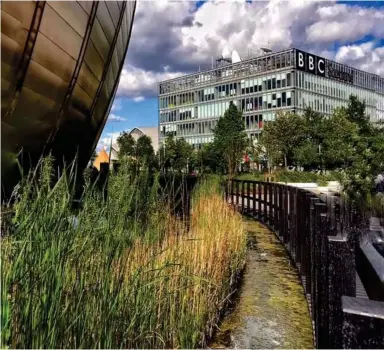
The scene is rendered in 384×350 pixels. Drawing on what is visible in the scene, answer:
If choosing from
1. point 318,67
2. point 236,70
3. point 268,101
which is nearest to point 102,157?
point 268,101

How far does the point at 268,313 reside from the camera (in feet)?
10.9

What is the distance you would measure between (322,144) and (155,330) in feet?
139

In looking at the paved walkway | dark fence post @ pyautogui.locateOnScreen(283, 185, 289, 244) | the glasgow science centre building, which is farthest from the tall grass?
dark fence post @ pyautogui.locateOnScreen(283, 185, 289, 244)

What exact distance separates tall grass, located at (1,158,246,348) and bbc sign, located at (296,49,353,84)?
59.3 m

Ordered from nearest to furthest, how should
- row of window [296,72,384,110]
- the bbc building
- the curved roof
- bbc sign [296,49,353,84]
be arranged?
the curved roof, bbc sign [296,49,353,84], the bbc building, row of window [296,72,384,110]

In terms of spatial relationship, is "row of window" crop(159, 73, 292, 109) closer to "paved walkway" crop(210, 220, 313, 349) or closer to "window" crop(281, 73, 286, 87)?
"window" crop(281, 73, 286, 87)

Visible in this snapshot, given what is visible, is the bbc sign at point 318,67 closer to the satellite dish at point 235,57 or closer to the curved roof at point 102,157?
the satellite dish at point 235,57

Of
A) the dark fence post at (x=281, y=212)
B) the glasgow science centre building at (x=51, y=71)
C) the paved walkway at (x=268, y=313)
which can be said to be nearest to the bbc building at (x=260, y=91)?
the dark fence post at (x=281, y=212)

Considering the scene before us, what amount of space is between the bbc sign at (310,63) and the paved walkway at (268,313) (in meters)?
58.0

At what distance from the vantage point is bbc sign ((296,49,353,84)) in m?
59.4

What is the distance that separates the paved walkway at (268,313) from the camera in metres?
2.85

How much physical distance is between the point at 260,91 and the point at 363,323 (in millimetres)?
63689

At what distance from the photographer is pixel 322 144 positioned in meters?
42.7

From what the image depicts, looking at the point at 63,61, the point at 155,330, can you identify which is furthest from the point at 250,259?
the point at 63,61
